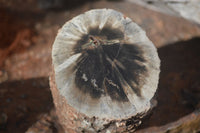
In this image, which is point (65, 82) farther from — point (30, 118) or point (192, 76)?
point (192, 76)

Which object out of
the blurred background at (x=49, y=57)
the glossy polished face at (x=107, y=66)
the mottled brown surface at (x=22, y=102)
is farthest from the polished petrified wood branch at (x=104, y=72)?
the mottled brown surface at (x=22, y=102)

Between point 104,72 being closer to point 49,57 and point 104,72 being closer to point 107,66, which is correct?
point 107,66

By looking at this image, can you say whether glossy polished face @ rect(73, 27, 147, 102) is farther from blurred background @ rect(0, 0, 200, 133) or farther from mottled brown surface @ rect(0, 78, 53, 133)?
mottled brown surface @ rect(0, 78, 53, 133)

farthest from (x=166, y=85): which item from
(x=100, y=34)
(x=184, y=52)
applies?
(x=100, y=34)

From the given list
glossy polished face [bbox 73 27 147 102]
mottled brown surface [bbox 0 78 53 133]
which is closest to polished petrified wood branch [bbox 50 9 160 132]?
glossy polished face [bbox 73 27 147 102]

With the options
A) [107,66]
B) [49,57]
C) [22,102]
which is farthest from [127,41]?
[49,57]

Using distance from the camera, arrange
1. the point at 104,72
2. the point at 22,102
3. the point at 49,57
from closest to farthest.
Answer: the point at 104,72 < the point at 22,102 < the point at 49,57

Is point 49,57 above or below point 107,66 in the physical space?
below
